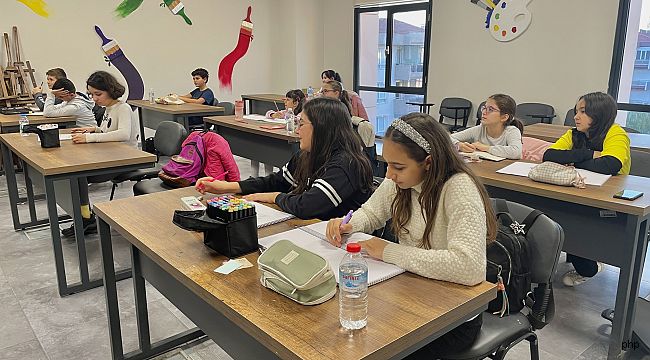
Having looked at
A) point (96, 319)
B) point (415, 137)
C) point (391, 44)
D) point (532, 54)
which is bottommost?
point (96, 319)

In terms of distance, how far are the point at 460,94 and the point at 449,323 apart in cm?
595

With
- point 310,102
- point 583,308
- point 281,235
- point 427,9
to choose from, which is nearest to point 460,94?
point 427,9

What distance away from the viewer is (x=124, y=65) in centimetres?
721

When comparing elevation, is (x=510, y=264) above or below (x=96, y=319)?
above

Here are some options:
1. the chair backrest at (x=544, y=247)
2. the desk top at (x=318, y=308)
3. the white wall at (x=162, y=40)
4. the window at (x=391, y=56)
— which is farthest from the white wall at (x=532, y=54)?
the desk top at (x=318, y=308)

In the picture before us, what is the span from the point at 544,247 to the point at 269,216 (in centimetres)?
94

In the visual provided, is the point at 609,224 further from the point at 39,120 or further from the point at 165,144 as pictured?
the point at 39,120

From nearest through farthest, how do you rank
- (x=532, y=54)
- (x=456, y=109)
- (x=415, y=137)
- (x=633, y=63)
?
(x=415, y=137)
(x=633, y=63)
(x=532, y=54)
(x=456, y=109)

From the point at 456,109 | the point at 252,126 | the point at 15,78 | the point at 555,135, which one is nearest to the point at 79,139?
the point at 252,126

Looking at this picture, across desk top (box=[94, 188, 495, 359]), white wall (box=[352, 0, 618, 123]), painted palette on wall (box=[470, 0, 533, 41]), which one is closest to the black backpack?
desk top (box=[94, 188, 495, 359])

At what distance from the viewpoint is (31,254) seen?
337cm

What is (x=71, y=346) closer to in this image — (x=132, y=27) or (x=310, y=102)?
(x=310, y=102)

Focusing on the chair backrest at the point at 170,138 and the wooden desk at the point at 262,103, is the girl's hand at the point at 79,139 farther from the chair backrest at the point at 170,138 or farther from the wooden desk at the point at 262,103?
the wooden desk at the point at 262,103

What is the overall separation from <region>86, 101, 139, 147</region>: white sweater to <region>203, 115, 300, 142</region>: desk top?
3.38 ft
